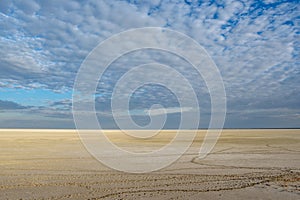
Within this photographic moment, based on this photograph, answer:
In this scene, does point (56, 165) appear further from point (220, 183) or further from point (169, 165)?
point (220, 183)

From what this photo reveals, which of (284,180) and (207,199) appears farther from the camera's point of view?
(284,180)

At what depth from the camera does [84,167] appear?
59.0 feet

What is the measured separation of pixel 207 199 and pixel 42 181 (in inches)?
305

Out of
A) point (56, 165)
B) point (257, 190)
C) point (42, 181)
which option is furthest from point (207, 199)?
point (56, 165)

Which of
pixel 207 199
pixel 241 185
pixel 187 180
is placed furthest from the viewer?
pixel 187 180

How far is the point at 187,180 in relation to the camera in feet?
45.3

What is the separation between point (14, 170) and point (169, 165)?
367 inches

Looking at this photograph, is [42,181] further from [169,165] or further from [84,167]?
[169,165]

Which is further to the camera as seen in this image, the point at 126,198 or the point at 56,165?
the point at 56,165

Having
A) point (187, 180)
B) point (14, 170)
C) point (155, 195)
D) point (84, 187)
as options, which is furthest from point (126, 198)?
point (14, 170)

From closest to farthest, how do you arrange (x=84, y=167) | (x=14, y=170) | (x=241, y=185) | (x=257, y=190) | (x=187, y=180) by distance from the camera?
(x=257, y=190) → (x=241, y=185) → (x=187, y=180) → (x=14, y=170) → (x=84, y=167)

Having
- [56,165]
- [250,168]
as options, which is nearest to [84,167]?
[56,165]

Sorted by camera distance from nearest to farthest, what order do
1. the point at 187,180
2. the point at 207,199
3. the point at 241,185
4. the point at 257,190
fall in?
the point at 207,199, the point at 257,190, the point at 241,185, the point at 187,180

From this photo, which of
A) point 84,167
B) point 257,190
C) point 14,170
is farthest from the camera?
point 84,167
